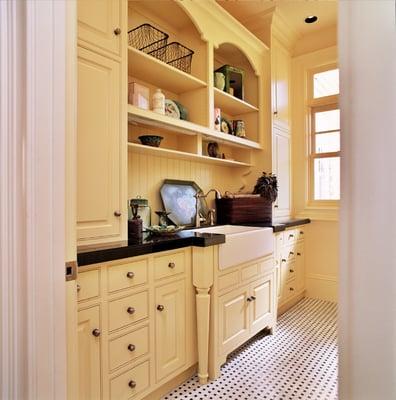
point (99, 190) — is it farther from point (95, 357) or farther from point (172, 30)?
point (172, 30)

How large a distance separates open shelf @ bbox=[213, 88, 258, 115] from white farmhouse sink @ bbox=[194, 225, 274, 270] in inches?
46.8

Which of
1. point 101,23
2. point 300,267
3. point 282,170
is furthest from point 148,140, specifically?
point 300,267

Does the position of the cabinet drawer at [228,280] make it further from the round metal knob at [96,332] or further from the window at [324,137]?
the window at [324,137]

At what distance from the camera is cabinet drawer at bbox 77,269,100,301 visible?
1215 mm

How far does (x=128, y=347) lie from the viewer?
1416 mm

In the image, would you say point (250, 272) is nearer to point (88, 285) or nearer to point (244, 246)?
point (244, 246)

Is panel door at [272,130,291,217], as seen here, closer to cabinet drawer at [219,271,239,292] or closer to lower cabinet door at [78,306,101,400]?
cabinet drawer at [219,271,239,292]

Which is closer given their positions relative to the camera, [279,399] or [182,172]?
[279,399]

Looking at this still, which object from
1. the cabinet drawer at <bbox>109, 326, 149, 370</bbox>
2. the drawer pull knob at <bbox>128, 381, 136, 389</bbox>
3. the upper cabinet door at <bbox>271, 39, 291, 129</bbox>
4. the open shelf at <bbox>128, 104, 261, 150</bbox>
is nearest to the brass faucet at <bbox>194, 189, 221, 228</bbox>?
the open shelf at <bbox>128, 104, 261, 150</bbox>

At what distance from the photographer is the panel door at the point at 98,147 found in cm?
141
